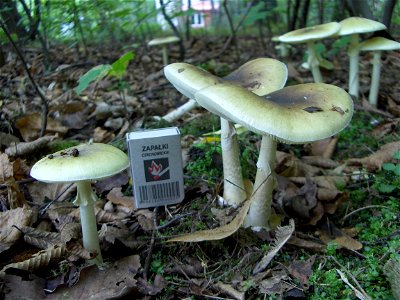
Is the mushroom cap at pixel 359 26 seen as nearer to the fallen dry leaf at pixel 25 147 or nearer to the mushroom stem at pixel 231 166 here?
the mushroom stem at pixel 231 166

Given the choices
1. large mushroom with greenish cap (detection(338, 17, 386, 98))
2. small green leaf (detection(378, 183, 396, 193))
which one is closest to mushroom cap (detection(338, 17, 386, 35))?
large mushroom with greenish cap (detection(338, 17, 386, 98))

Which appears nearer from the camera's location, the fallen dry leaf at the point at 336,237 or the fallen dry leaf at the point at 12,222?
the fallen dry leaf at the point at 12,222

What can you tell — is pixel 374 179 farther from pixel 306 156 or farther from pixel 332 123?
pixel 332 123

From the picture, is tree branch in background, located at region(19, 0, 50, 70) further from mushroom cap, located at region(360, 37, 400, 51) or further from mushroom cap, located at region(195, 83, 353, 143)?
mushroom cap, located at region(360, 37, 400, 51)

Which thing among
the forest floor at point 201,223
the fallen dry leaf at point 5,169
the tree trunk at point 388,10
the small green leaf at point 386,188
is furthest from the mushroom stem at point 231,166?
the tree trunk at point 388,10

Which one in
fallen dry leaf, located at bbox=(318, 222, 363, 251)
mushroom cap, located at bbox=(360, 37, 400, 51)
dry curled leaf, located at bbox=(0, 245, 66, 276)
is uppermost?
mushroom cap, located at bbox=(360, 37, 400, 51)

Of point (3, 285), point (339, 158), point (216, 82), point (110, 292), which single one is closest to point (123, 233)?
point (110, 292)

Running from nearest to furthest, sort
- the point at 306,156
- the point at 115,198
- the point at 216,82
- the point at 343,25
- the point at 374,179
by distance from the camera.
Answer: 1. the point at 216,82
2. the point at 115,198
3. the point at 374,179
4. the point at 306,156
5. the point at 343,25
